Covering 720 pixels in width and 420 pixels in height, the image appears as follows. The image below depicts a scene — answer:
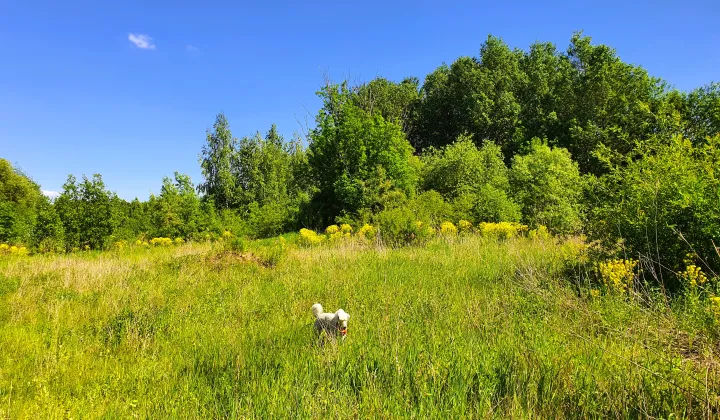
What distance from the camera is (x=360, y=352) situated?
2969mm

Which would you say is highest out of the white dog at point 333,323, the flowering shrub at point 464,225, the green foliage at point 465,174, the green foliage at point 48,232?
the green foliage at point 465,174

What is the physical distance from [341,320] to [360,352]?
1.06ft

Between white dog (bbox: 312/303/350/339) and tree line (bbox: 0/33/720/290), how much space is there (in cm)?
361

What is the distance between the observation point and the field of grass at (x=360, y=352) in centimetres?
222

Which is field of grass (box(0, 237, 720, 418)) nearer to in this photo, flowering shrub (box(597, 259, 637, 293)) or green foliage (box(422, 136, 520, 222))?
flowering shrub (box(597, 259, 637, 293))

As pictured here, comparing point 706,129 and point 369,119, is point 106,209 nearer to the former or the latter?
point 369,119

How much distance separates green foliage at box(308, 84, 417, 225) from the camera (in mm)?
16031

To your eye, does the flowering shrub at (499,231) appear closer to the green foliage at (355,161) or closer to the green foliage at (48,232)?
the green foliage at (355,161)

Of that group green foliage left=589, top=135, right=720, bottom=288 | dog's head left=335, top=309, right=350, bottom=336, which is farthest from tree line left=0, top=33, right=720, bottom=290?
dog's head left=335, top=309, right=350, bottom=336

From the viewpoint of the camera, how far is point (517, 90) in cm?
3381

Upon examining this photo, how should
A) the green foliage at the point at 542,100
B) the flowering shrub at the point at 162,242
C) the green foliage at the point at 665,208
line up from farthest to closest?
the green foliage at the point at 542,100 → the flowering shrub at the point at 162,242 → the green foliage at the point at 665,208

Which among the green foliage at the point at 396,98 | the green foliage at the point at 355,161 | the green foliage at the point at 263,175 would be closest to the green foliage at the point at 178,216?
the green foliage at the point at 355,161

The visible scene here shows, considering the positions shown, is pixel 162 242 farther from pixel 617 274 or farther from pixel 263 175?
pixel 263 175

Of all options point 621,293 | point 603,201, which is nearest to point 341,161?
point 603,201
